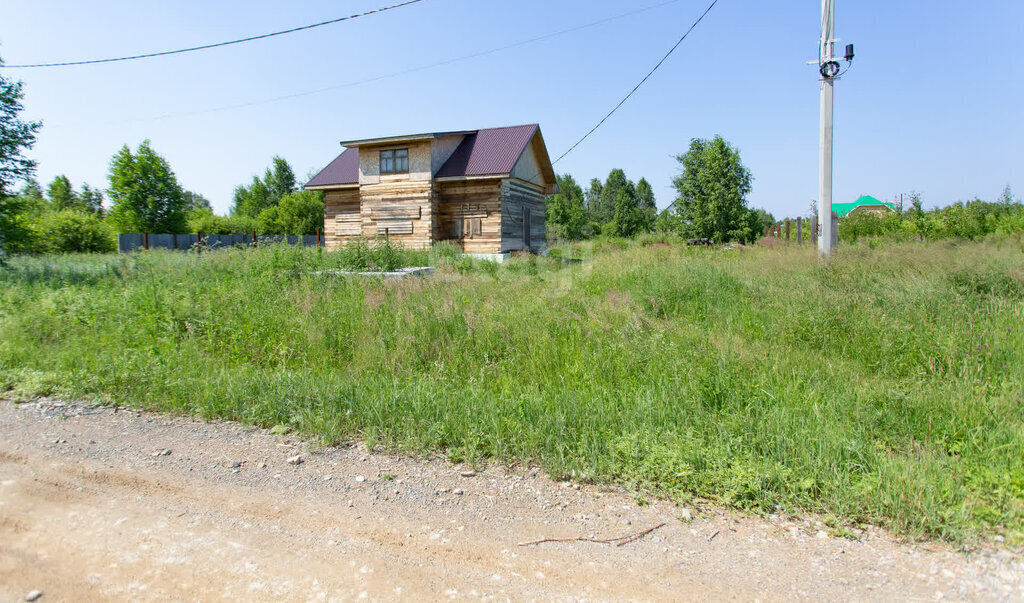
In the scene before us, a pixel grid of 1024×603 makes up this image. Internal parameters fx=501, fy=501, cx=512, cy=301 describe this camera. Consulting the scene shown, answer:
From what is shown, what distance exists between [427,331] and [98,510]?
4.12 m

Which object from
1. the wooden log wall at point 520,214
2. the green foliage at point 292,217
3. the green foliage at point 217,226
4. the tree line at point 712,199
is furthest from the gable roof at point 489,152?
the green foliage at point 292,217

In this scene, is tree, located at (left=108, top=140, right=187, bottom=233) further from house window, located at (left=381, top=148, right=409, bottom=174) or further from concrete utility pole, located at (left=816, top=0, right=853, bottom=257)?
concrete utility pole, located at (left=816, top=0, right=853, bottom=257)

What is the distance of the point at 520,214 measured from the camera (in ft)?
78.7

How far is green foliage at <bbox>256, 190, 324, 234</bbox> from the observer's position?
4584cm

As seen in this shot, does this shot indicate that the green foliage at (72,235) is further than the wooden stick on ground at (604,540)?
Yes

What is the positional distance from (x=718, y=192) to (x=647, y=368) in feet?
93.3

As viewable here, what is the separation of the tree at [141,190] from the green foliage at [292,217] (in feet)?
26.8

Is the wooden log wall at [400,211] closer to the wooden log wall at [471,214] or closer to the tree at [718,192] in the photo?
the wooden log wall at [471,214]

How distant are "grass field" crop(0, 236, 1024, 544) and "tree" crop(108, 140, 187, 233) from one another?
32.8 metres

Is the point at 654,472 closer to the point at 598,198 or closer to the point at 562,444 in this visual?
the point at 562,444

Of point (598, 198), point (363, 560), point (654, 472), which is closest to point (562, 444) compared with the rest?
point (654, 472)

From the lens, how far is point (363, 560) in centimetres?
269

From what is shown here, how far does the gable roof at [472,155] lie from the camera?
21.8m

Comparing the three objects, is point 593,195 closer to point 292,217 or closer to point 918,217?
point 292,217
